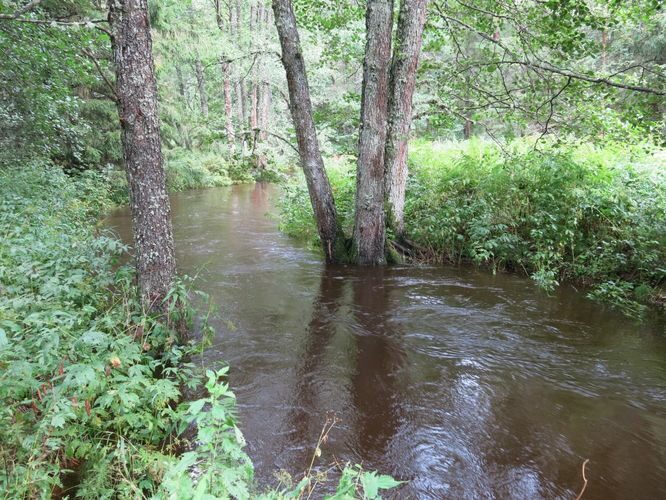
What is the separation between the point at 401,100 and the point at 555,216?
332 centimetres

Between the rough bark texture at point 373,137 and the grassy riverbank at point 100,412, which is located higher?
the rough bark texture at point 373,137

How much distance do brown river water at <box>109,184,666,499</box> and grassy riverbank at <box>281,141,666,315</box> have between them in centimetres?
46

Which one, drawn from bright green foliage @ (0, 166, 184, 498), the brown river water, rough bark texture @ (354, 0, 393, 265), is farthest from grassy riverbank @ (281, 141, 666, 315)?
bright green foliage @ (0, 166, 184, 498)

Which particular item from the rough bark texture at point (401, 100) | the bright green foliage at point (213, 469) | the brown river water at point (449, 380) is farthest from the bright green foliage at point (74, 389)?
the rough bark texture at point (401, 100)

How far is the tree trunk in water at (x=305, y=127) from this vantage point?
700cm

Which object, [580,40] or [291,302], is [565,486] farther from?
[580,40]

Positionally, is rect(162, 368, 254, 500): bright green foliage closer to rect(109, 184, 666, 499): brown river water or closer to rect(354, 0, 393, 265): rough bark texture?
rect(109, 184, 666, 499): brown river water

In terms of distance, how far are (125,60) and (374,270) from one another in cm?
515

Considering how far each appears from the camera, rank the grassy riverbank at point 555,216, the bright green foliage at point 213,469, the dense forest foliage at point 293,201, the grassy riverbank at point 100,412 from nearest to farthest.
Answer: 1. the bright green foliage at point 213,469
2. the grassy riverbank at point 100,412
3. the dense forest foliage at point 293,201
4. the grassy riverbank at point 555,216

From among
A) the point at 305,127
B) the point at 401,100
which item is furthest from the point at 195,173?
the point at 401,100

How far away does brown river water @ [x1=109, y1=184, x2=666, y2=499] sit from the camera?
3.03 metres

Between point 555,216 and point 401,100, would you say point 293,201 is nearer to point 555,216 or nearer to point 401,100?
point 401,100

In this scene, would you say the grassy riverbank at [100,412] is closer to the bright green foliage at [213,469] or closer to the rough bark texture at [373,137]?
the bright green foliage at [213,469]

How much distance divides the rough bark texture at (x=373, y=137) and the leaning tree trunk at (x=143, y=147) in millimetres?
4081
